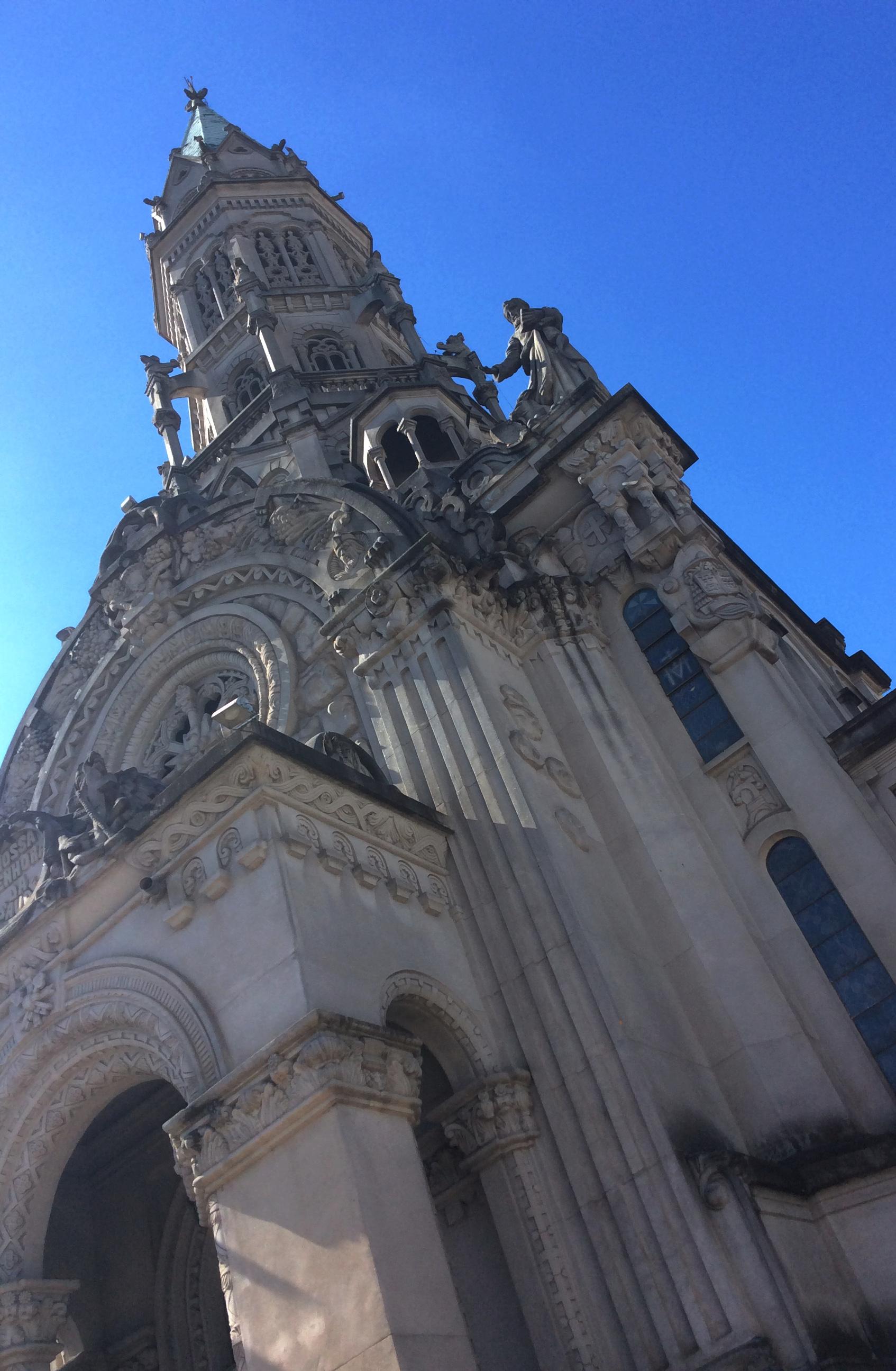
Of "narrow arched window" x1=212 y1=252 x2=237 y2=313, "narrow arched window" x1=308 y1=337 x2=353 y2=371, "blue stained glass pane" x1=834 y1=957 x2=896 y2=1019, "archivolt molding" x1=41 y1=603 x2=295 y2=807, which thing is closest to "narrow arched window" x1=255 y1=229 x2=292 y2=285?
"narrow arched window" x1=212 y1=252 x2=237 y2=313

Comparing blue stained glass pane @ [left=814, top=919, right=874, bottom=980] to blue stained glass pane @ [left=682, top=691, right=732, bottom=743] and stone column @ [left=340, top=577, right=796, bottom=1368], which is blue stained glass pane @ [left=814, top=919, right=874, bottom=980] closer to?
stone column @ [left=340, top=577, right=796, bottom=1368]

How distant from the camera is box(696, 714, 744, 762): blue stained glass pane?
14.6 meters

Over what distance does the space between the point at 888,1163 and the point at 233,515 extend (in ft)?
46.2

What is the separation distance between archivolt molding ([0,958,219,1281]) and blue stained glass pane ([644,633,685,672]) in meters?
8.02

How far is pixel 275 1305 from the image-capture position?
28.8 ft

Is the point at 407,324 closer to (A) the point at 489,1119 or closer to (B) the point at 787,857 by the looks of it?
(B) the point at 787,857

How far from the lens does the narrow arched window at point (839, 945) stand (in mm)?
12117

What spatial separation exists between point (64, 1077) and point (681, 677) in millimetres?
9036

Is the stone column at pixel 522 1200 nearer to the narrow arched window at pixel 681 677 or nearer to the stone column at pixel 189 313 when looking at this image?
the narrow arched window at pixel 681 677

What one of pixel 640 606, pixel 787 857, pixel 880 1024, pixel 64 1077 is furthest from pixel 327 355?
pixel 880 1024

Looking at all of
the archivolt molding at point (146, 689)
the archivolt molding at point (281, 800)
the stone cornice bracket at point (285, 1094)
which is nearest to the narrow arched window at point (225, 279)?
the archivolt molding at point (146, 689)

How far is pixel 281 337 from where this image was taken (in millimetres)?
31609

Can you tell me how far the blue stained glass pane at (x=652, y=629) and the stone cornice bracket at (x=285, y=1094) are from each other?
7.98 metres

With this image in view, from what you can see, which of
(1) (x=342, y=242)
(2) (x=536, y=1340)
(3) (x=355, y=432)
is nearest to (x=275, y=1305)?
(2) (x=536, y=1340)
